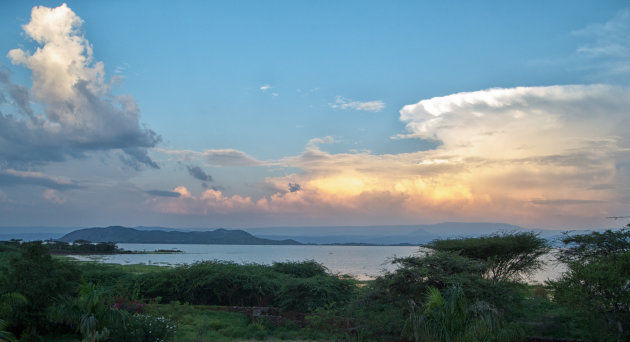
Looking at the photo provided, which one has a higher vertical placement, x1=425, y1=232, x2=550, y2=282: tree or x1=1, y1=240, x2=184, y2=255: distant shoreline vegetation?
x1=425, y1=232, x2=550, y2=282: tree

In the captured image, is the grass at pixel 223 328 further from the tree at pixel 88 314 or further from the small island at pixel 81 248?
the small island at pixel 81 248

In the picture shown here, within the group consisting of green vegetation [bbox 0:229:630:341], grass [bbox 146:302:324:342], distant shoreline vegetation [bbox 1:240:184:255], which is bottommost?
distant shoreline vegetation [bbox 1:240:184:255]

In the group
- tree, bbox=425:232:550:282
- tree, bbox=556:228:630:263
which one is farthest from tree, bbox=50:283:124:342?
tree, bbox=425:232:550:282

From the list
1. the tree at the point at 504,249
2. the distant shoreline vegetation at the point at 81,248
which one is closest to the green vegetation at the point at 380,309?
the tree at the point at 504,249

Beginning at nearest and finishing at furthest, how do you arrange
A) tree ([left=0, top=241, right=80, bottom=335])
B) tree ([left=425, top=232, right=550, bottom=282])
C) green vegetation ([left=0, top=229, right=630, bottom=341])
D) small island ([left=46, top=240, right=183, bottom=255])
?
green vegetation ([left=0, top=229, right=630, bottom=341]), tree ([left=0, top=241, right=80, bottom=335]), tree ([left=425, top=232, right=550, bottom=282]), small island ([left=46, top=240, right=183, bottom=255])

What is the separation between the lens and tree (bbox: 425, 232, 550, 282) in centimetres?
2686

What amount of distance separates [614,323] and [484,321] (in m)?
4.28

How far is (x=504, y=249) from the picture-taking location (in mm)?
27219

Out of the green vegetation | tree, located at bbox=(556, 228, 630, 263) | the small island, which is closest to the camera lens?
the green vegetation

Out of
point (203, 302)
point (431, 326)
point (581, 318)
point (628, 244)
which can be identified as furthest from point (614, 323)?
point (203, 302)

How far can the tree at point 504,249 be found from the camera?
88.1 feet

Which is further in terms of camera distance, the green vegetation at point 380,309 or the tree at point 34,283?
the tree at point 34,283

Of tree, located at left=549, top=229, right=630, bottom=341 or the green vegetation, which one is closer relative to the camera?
the green vegetation

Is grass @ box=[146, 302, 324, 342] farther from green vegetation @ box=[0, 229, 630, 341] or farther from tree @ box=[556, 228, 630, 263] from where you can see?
tree @ box=[556, 228, 630, 263]
